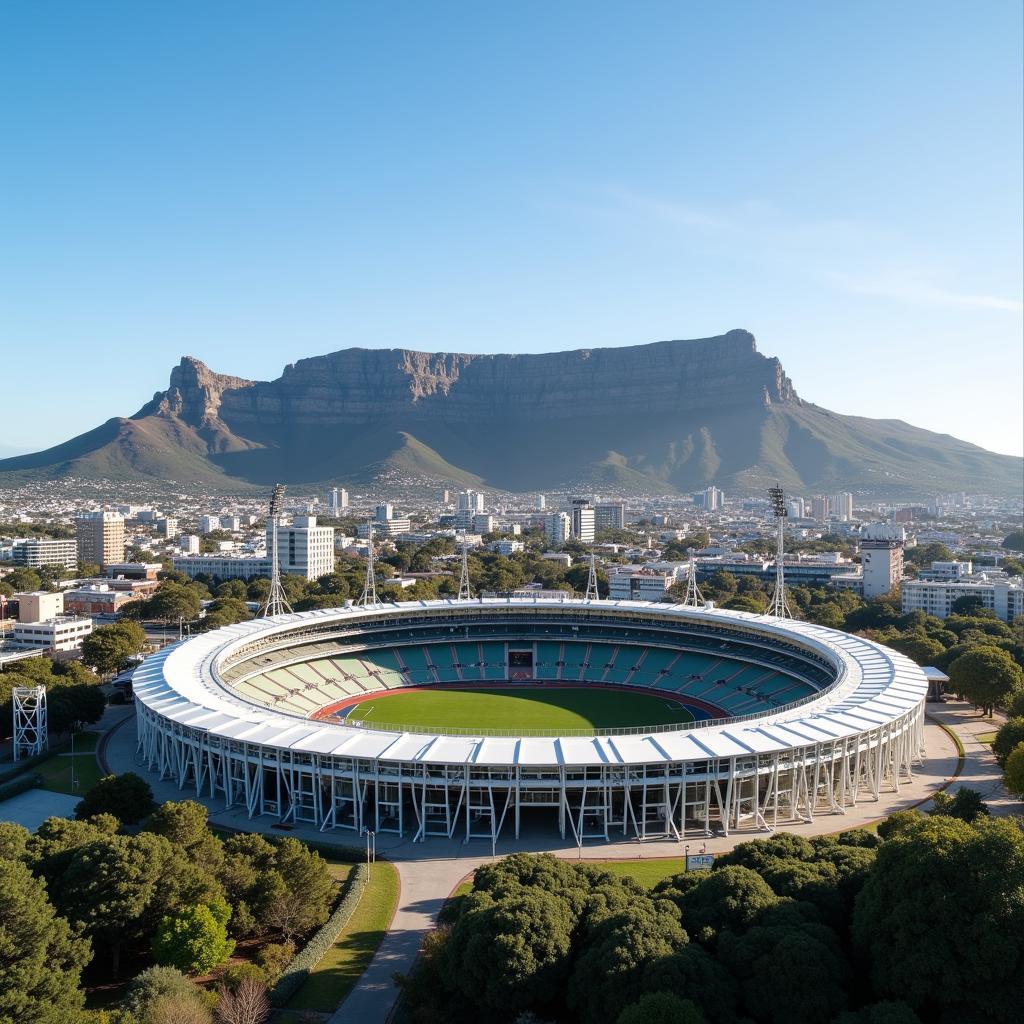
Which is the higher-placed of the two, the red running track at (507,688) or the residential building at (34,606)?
the residential building at (34,606)

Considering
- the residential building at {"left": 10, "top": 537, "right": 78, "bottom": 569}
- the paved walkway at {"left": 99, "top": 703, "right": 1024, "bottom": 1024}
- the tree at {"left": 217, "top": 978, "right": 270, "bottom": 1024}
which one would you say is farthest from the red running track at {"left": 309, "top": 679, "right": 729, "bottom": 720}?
the residential building at {"left": 10, "top": 537, "right": 78, "bottom": 569}

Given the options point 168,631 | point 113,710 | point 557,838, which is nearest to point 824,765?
point 557,838

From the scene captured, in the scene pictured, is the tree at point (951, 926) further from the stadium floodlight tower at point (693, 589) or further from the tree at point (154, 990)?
the stadium floodlight tower at point (693, 589)

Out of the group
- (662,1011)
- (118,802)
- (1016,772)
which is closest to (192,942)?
(118,802)

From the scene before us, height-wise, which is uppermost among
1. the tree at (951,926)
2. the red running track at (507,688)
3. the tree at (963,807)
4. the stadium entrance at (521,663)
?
the tree at (951,926)

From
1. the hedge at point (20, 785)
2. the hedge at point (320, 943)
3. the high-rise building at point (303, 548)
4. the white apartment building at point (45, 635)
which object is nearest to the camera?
the hedge at point (320, 943)

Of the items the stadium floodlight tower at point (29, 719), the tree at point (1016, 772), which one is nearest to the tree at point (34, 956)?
the stadium floodlight tower at point (29, 719)

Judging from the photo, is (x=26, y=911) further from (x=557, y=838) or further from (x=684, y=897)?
(x=557, y=838)
